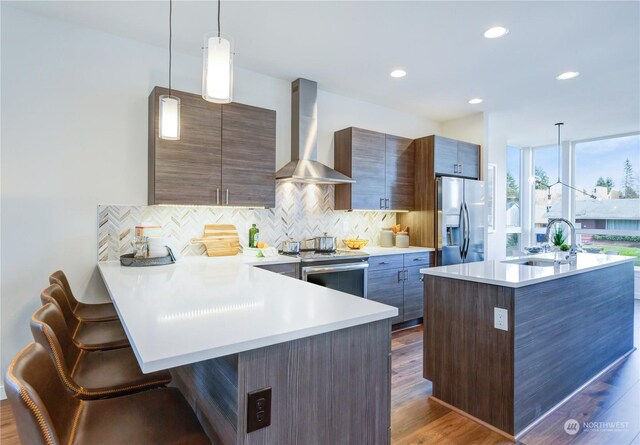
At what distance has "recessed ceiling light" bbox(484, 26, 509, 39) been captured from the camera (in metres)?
2.81

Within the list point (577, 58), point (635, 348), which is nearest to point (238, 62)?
point (577, 58)

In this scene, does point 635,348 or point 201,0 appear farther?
point 635,348

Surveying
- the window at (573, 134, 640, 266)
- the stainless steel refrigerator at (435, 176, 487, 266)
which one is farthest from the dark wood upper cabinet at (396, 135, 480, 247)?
the window at (573, 134, 640, 266)

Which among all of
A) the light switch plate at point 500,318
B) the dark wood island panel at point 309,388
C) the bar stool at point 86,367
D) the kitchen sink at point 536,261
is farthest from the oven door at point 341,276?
the dark wood island panel at point 309,388

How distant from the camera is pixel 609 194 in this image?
623 centimetres

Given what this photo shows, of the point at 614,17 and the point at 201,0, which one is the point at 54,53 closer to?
the point at 201,0

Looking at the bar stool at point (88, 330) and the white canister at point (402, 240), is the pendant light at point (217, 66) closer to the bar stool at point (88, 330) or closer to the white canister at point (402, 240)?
the bar stool at point (88, 330)

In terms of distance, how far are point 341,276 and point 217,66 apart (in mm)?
2492

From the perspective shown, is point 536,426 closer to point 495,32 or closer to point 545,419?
point 545,419

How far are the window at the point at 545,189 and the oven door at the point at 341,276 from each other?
494 cm

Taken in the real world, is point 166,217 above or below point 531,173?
below

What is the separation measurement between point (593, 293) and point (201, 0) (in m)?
3.77

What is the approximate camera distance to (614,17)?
2662mm

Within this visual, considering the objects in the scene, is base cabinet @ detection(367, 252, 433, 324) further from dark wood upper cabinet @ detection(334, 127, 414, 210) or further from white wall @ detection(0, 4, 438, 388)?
white wall @ detection(0, 4, 438, 388)
